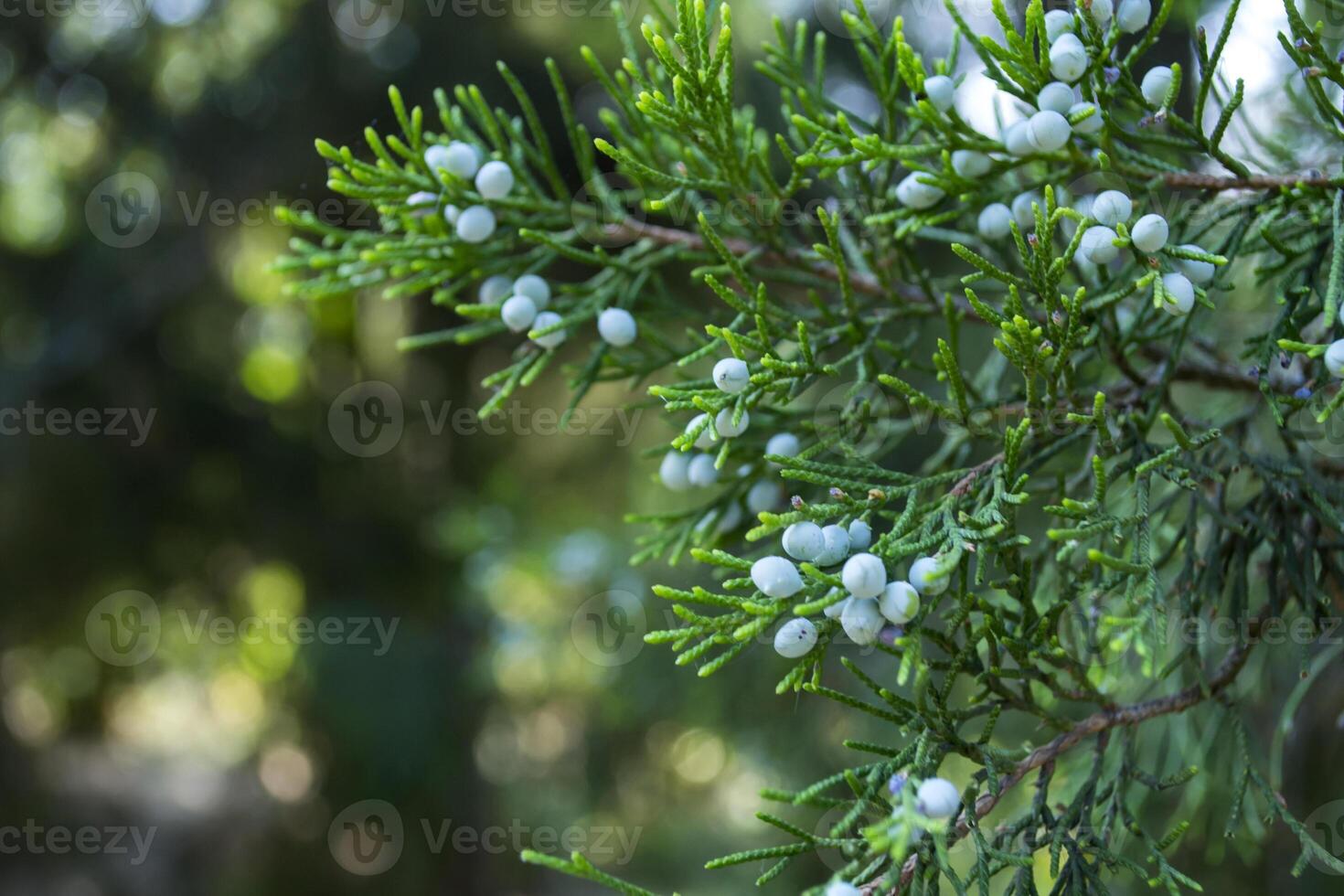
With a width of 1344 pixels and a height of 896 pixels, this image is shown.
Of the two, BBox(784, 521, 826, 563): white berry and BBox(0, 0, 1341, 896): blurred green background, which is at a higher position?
BBox(784, 521, 826, 563): white berry

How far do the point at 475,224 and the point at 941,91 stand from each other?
19.1 inches

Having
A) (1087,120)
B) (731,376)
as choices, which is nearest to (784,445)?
(731,376)

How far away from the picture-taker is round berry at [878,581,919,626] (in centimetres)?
66

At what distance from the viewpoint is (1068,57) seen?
76cm

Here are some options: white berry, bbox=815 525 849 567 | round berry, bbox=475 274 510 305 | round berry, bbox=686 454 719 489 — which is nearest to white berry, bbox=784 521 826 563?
white berry, bbox=815 525 849 567

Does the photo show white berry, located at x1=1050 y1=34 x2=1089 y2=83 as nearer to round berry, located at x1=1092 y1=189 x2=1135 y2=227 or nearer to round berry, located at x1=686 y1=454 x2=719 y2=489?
round berry, located at x1=1092 y1=189 x2=1135 y2=227

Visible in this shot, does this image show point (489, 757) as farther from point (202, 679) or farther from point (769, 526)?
point (769, 526)

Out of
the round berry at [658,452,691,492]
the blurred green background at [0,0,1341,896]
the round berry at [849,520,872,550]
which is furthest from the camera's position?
the blurred green background at [0,0,1341,896]

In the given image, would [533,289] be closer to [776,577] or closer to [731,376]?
[731,376]

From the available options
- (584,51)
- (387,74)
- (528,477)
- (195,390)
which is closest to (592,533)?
(528,477)

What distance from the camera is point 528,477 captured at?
3996 mm

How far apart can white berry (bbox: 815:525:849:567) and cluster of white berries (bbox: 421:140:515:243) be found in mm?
524

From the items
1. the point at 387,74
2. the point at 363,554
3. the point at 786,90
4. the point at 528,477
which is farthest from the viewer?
the point at 528,477

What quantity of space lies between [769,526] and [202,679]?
5210mm
